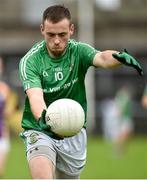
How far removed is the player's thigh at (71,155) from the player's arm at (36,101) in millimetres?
774

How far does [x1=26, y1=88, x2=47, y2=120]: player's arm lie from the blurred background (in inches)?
834

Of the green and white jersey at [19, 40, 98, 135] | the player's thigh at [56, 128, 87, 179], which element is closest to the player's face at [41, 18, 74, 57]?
the green and white jersey at [19, 40, 98, 135]

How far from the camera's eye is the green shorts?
29.8 ft

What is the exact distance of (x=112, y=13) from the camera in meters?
47.8

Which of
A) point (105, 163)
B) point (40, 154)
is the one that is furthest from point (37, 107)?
point (105, 163)

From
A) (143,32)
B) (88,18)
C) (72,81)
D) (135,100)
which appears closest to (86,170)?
(72,81)

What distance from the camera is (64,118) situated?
8492 mm

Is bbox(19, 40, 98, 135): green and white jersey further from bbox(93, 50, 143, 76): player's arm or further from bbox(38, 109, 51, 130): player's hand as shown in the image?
bbox(38, 109, 51, 130): player's hand

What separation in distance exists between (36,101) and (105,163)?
14453 mm

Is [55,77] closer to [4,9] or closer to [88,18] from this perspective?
[88,18]

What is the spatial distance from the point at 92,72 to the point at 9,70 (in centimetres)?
522

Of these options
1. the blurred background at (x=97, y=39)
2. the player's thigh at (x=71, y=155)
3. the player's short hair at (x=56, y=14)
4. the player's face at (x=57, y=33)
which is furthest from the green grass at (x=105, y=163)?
the player's short hair at (x=56, y=14)

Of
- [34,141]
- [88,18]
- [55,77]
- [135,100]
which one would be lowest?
[135,100]

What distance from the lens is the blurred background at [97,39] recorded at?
37938 mm
